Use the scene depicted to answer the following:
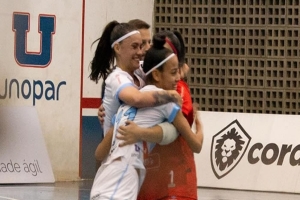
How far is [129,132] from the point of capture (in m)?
3.98

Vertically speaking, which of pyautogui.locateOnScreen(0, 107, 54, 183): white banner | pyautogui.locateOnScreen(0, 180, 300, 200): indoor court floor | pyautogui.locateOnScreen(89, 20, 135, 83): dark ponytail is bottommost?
pyautogui.locateOnScreen(0, 180, 300, 200): indoor court floor

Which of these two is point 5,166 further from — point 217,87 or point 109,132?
point 109,132

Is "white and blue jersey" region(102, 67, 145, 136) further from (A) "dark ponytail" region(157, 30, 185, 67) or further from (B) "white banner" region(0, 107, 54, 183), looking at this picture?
(B) "white banner" region(0, 107, 54, 183)

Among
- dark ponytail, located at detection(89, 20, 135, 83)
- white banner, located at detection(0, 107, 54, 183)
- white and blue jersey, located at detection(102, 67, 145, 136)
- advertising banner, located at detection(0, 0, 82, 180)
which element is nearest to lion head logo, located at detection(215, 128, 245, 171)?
advertising banner, located at detection(0, 0, 82, 180)

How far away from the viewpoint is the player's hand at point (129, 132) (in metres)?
3.98

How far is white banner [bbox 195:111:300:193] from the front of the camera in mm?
10477

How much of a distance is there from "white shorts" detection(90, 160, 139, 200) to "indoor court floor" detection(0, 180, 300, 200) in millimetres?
5255

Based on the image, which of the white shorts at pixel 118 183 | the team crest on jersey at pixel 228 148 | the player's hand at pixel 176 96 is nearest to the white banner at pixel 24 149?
the team crest on jersey at pixel 228 148

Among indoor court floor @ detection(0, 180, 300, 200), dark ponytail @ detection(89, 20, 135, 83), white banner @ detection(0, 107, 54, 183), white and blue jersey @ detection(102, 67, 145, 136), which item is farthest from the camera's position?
white banner @ detection(0, 107, 54, 183)

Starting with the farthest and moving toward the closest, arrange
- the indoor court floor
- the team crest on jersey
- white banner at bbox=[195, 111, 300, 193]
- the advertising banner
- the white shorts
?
the advertising banner → the team crest on jersey → white banner at bbox=[195, 111, 300, 193] → the indoor court floor → the white shorts

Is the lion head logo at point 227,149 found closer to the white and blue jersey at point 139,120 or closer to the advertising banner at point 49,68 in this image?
the advertising banner at point 49,68

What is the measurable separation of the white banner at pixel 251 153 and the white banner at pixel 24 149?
198 centimetres

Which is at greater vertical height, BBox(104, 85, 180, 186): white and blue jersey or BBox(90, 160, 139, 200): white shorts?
BBox(104, 85, 180, 186): white and blue jersey

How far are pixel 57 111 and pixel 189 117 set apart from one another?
23.6ft
